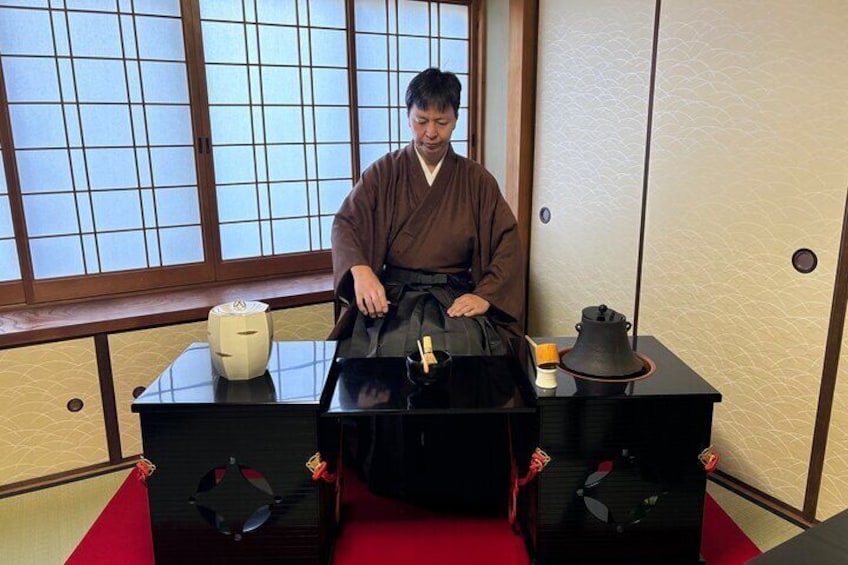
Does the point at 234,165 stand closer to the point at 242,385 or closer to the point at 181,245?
the point at 181,245

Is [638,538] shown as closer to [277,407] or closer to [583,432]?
[583,432]

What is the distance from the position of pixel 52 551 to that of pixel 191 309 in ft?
3.56

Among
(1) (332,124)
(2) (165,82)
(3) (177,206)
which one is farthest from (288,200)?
(2) (165,82)

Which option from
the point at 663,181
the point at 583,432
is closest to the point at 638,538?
the point at 583,432

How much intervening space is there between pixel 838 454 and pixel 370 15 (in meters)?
3.02

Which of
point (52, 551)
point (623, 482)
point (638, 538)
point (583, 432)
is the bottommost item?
point (52, 551)

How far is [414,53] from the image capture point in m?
3.64

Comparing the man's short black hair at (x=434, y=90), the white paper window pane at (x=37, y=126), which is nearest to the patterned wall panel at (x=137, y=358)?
the white paper window pane at (x=37, y=126)

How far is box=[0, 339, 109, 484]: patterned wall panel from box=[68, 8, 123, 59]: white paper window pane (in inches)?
53.4

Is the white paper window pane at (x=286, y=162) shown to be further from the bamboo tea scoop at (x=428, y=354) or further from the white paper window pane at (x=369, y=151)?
the bamboo tea scoop at (x=428, y=354)

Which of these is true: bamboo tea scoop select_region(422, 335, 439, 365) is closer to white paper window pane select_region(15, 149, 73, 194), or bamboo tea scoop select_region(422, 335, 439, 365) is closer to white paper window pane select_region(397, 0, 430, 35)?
white paper window pane select_region(15, 149, 73, 194)

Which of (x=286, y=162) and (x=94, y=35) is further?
(x=286, y=162)

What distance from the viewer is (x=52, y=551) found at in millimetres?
2018

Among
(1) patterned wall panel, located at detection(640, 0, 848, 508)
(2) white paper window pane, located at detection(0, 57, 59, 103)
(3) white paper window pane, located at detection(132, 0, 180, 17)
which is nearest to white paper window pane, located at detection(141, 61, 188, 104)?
(3) white paper window pane, located at detection(132, 0, 180, 17)
